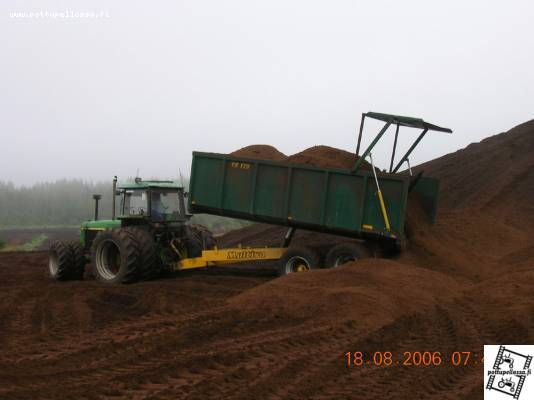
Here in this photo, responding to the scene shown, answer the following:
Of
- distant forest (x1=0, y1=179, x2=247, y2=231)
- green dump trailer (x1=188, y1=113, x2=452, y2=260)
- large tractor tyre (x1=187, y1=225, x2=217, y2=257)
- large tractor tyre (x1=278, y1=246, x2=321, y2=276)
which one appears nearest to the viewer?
green dump trailer (x1=188, y1=113, x2=452, y2=260)

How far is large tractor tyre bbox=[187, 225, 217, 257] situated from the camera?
40.9 ft

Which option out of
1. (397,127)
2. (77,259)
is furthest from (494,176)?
(77,259)

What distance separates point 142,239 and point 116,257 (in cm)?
124

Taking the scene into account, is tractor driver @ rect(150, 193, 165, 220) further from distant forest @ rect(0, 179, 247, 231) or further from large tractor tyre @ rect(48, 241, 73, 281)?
distant forest @ rect(0, 179, 247, 231)

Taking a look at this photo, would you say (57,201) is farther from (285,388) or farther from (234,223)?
(285,388)

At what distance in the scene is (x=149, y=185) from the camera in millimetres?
11898

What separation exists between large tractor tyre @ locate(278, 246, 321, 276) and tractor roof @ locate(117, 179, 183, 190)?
2.83 meters

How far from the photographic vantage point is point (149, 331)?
289 inches

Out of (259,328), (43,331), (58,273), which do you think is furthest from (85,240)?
(259,328)

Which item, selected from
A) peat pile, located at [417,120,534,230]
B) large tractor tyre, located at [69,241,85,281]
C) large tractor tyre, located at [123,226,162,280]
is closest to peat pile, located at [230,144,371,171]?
large tractor tyre, located at [123,226,162,280]

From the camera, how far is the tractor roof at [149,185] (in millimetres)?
11930

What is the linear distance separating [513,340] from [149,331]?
14.4 ft

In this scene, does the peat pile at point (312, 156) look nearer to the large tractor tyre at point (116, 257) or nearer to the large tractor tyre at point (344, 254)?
the large tractor tyre at point (344, 254)

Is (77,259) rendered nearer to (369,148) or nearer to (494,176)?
(369,148)
